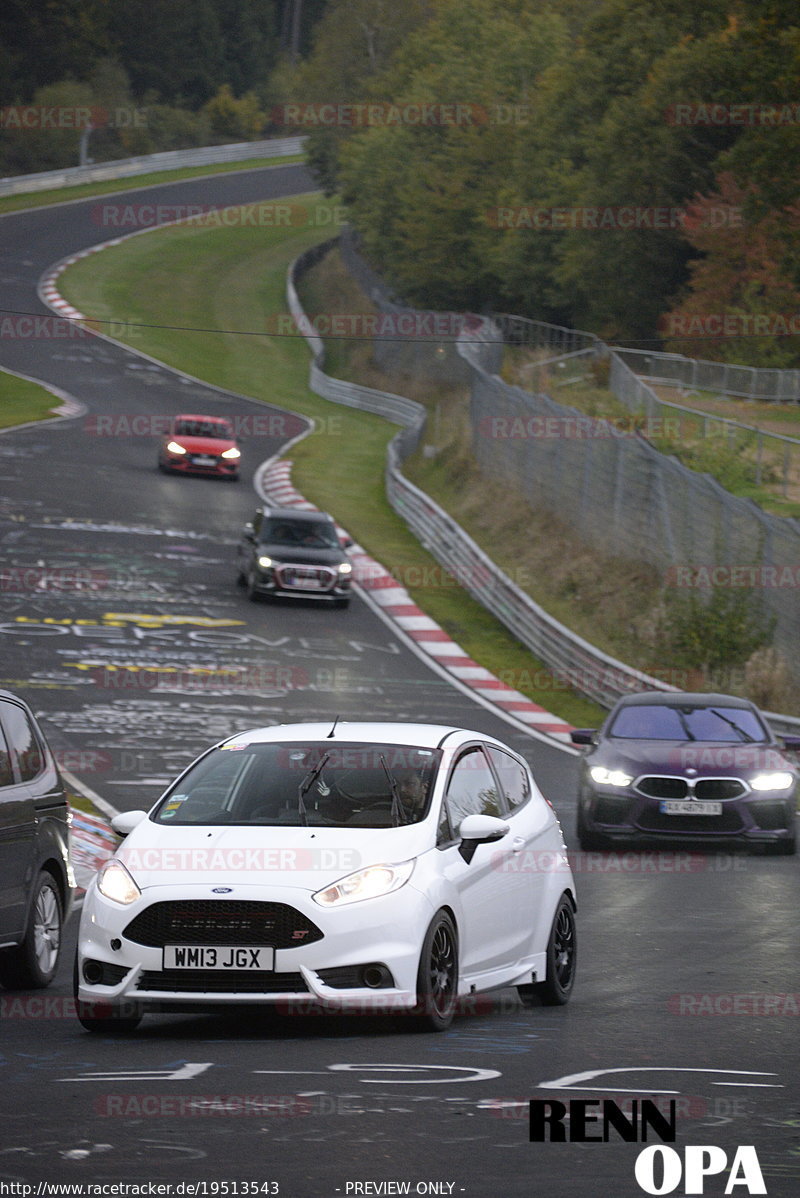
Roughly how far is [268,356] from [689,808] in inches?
2398

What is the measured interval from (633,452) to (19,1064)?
90.1ft

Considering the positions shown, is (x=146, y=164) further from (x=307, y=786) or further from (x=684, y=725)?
(x=307, y=786)

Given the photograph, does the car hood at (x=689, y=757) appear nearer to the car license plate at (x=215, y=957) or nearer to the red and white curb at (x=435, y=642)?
the red and white curb at (x=435, y=642)

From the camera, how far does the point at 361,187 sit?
87.1m

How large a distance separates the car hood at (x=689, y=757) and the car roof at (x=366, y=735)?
758 cm

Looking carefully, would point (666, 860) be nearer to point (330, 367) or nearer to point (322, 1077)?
point (322, 1077)

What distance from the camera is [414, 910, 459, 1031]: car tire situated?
898 cm

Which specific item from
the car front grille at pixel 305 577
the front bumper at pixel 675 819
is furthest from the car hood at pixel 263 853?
the car front grille at pixel 305 577

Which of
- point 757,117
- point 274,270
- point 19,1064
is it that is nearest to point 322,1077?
point 19,1064

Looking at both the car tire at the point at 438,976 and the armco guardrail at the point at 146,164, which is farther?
the armco guardrail at the point at 146,164

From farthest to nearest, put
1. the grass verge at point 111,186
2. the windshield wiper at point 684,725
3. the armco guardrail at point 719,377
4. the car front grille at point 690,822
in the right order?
the grass verge at point 111,186 < the armco guardrail at point 719,377 < the windshield wiper at point 684,725 < the car front grille at point 690,822

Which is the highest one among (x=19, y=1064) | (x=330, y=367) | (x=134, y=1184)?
(x=134, y=1184)

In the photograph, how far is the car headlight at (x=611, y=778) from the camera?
17.9m

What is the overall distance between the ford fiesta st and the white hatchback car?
7.23 meters
